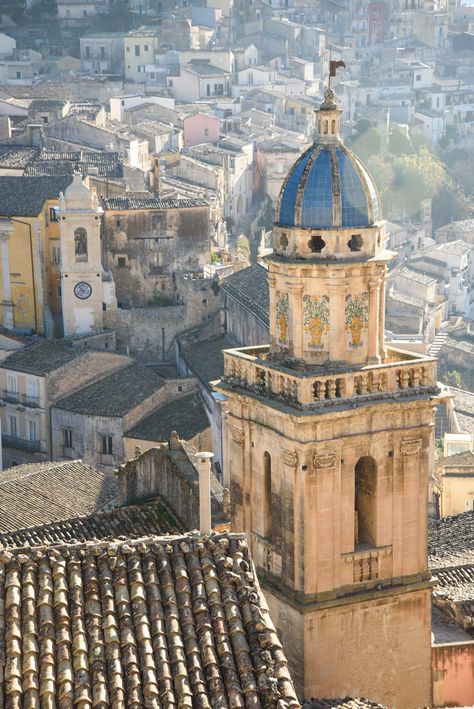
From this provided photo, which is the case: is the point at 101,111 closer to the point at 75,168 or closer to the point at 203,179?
the point at 203,179

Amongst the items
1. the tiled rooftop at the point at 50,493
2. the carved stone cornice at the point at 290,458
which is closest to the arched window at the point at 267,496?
the carved stone cornice at the point at 290,458

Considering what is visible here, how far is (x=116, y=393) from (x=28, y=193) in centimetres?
989

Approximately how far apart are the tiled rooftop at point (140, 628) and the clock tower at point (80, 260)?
1347 inches

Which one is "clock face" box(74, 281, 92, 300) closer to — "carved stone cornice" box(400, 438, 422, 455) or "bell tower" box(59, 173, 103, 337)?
"bell tower" box(59, 173, 103, 337)

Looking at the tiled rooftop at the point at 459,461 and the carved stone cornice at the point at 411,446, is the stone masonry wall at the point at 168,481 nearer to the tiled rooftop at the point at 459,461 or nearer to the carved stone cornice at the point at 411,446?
the carved stone cornice at the point at 411,446

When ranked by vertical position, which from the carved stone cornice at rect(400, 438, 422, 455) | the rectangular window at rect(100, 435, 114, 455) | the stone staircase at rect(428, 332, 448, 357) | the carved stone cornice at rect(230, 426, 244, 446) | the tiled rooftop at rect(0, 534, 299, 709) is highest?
the tiled rooftop at rect(0, 534, 299, 709)

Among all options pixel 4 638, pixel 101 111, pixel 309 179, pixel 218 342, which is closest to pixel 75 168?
pixel 218 342

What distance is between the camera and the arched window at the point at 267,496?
68.6ft

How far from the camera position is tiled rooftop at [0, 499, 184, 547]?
2655cm

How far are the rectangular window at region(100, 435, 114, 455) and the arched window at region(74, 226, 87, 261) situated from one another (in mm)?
8052

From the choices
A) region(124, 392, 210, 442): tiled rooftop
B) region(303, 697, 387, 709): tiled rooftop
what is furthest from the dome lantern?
region(124, 392, 210, 442): tiled rooftop

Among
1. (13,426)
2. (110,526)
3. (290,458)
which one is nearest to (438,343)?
(13,426)

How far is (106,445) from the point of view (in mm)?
44062

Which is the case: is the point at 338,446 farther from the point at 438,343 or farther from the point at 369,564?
the point at 438,343
